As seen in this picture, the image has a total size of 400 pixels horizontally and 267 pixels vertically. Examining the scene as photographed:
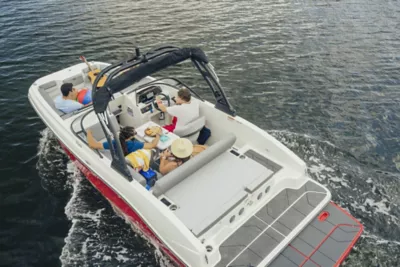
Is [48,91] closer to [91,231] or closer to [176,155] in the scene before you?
[91,231]

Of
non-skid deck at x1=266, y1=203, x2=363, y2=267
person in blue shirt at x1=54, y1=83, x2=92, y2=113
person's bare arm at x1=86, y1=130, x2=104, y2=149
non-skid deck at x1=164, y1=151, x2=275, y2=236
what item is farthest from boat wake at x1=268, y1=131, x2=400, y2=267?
person in blue shirt at x1=54, y1=83, x2=92, y2=113

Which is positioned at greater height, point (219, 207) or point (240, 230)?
point (219, 207)

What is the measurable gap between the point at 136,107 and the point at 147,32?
33.0ft

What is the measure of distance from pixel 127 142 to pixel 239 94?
646 cm

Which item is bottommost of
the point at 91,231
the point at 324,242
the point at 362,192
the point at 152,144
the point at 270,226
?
the point at 362,192

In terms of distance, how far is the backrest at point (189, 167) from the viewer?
21.6 ft

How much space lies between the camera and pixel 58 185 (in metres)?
9.17

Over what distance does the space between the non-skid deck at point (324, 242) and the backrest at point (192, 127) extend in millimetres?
3546

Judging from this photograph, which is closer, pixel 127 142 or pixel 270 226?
pixel 270 226

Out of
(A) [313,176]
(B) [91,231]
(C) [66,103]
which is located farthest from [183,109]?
(A) [313,176]

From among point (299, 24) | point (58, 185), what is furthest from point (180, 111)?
point (299, 24)

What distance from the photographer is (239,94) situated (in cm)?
1304

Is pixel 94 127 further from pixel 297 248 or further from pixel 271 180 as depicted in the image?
pixel 297 248

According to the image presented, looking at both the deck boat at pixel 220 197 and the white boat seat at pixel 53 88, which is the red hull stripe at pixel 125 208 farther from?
the white boat seat at pixel 53 88
